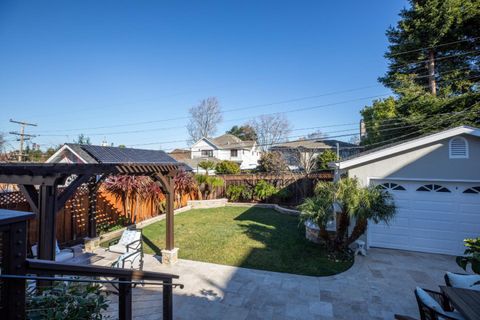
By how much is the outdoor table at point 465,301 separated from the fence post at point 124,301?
13.1ft

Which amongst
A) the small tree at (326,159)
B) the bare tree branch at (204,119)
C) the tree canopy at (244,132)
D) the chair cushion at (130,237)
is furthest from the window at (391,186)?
the tree canopy at (244,132)

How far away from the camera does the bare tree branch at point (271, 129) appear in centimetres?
3922

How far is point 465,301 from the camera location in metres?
3.30

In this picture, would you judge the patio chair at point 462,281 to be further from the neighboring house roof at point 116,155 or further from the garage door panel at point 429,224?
the neighboring house roof at point 116,155

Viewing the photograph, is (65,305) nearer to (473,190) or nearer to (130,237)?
(130,237)

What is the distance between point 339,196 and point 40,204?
22.8ft

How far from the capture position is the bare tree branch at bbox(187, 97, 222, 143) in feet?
128

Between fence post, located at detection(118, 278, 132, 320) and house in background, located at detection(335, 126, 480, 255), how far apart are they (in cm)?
778

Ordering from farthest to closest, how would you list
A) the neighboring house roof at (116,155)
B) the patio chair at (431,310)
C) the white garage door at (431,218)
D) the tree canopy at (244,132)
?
the tree canopy at (244,132), the neighboring house roof at (116,155), the white garage door at (431,218), the patio chair at (431,310)

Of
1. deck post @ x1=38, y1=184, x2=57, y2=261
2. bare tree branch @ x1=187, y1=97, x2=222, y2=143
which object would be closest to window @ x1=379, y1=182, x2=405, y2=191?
deck post @ x1=38, y1=184, x2=57, y2=261

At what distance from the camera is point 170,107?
2931cm

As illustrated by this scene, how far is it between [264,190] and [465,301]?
40.9ft

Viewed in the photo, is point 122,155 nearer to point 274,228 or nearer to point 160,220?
point 160,220

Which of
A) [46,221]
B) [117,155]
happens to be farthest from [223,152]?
[46,221]
